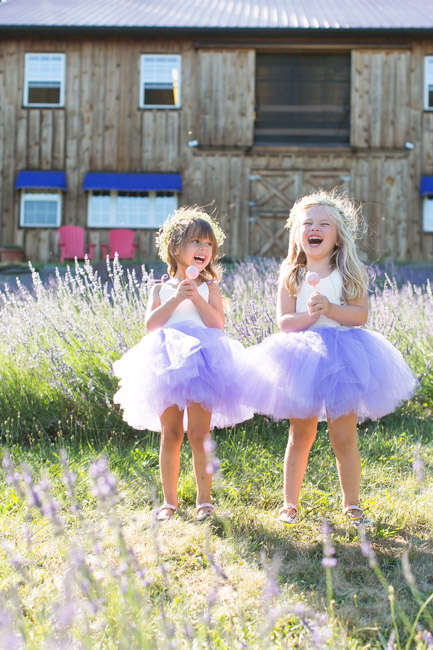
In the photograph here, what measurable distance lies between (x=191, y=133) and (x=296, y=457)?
13.3 m

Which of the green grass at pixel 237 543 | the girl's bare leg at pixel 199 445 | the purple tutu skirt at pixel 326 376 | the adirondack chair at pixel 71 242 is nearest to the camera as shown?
the green grass at pixel 237 543

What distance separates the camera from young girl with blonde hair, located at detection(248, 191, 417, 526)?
282 cm

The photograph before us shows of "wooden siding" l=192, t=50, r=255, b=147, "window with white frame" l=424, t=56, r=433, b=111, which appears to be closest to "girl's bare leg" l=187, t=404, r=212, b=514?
"wooden siding" l=192, t=50, r=255, b=147

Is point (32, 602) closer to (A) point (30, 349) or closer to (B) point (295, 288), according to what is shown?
(B) point (295, 288)

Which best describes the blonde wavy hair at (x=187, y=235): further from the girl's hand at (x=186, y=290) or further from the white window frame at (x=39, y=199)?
the white window frame at (x=39, y=199)

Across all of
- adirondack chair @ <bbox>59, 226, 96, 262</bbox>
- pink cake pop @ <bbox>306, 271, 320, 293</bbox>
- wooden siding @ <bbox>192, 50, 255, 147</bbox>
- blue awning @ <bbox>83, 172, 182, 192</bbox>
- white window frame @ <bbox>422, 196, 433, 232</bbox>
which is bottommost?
pink cake pop @ <bbox>306, 271, 320, 293</bbox>

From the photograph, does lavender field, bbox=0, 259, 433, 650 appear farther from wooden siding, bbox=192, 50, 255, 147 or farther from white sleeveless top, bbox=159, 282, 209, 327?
wooden siding, bbox=192, 50, 255, 147

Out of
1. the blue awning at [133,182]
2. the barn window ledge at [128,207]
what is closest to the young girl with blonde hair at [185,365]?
the blue awning at [133,182]

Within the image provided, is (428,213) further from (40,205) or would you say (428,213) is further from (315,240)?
(315,240)

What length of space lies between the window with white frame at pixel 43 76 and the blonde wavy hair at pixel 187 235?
1344 centimetres

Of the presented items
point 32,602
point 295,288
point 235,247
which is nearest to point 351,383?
point 295,288

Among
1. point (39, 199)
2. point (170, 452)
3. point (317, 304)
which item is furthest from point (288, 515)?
point (39, 199)

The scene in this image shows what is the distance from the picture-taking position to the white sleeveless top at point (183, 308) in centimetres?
327

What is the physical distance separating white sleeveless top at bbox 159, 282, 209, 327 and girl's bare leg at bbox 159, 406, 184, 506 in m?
0.45
